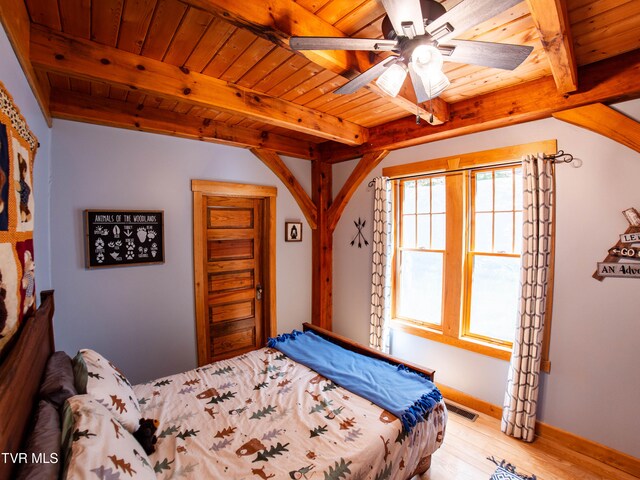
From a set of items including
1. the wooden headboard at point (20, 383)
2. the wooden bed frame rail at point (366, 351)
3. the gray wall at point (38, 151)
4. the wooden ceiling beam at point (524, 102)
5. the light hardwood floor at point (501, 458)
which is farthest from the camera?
the wooden bed frame rail at point (366, 351)

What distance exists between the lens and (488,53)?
134 centimetres

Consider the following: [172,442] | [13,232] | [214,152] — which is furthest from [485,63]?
[214,152]

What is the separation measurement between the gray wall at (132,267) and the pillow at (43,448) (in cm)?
164

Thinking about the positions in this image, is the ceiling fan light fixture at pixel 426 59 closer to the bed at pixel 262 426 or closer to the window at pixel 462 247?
the window at pixel 462 247

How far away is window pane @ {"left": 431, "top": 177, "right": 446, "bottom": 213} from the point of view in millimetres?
3055

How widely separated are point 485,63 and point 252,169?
2620 mm

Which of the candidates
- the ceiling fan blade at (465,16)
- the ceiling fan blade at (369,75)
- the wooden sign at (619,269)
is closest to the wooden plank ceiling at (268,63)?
the ceiling fan blade at (369,75)

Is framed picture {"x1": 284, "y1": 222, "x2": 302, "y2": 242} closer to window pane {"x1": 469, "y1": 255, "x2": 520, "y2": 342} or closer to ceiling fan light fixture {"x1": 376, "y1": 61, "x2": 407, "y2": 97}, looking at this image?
window pane {"x1": 469, "y1": 255, "x2": 520, "y2": 342}

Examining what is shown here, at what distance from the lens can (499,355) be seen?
265cm

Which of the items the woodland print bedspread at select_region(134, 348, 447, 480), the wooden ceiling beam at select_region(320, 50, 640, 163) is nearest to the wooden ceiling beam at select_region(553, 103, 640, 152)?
the wooden ceiling beam at select_region(320, 50, 640, 163)

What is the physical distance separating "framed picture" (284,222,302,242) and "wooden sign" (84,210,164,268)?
1418 millimetres

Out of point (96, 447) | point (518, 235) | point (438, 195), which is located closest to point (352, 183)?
point (438, 195)

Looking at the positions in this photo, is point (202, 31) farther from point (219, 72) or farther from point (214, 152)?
point (214, 152)

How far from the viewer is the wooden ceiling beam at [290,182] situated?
3568 mm
